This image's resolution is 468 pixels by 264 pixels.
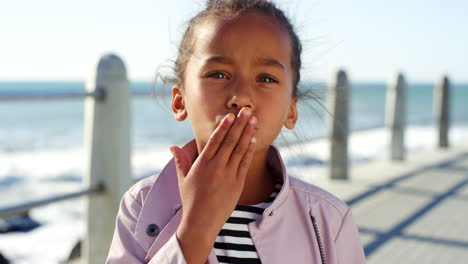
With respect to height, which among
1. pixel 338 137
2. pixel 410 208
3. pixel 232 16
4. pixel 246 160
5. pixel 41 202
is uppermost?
pixel 232 16

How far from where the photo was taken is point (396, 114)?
6.84m

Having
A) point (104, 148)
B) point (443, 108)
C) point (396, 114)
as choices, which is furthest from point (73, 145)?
point (104, 148)

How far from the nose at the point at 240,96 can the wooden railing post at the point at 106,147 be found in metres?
1.62

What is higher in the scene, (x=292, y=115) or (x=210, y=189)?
(x=292, y=115)

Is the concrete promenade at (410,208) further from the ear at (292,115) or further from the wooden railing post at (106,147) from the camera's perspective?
the ear at (292,115)

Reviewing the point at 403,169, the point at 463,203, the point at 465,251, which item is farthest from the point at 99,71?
the point at 403,169

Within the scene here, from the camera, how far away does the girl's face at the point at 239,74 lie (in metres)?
1.25

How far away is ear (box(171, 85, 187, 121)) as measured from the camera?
151 cm

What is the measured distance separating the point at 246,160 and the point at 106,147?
70.3 inches

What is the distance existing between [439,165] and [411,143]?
775 centimetres

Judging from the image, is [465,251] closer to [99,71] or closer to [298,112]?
[298,112]

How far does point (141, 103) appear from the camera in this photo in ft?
129

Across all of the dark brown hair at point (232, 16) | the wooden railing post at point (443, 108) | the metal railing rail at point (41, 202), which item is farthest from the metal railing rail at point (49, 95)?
the wooden railing post at point (443, 108)

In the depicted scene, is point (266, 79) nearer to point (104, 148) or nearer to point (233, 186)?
point (233, 186)
